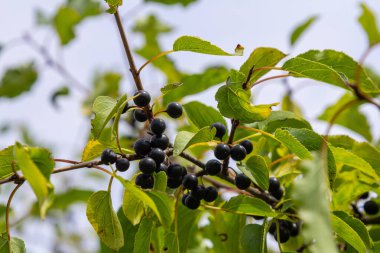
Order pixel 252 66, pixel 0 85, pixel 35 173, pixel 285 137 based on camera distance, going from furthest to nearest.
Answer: pixel 0 85
pixel 252 66
pixel 285 137
pixel 35 173

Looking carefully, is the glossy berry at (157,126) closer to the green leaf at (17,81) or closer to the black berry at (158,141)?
the black berry at (158,141)

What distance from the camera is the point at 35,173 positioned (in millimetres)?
1184

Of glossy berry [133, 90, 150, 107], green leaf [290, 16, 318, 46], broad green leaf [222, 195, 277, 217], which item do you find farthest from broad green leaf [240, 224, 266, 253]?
green leaf [290, 16, 318, 46]

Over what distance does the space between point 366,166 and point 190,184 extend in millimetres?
512

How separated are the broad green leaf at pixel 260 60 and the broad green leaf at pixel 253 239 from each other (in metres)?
0.43

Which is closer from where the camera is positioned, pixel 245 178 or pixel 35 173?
pixel 35 173

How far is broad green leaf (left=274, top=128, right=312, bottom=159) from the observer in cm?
143

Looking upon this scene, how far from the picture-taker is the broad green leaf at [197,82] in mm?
2266

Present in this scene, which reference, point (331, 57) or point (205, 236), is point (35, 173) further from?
point (205, 236)

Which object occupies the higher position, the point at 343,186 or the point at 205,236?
the point at 343,186

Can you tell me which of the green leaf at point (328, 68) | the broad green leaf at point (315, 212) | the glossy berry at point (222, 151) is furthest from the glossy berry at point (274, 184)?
the broad green leaf at point (315, 212)

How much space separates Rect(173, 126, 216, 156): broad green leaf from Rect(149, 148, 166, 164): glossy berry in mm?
86

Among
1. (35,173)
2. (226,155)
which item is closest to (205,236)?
(226,155)

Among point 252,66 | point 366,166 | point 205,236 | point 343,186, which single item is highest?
point 252,66
